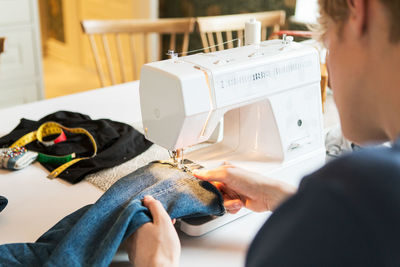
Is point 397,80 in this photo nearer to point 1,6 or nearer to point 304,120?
point 304,120

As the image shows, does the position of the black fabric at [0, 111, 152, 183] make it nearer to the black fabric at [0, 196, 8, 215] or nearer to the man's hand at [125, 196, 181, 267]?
the black fabric at [0, 196, 8, 215]

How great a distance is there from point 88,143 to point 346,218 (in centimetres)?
113

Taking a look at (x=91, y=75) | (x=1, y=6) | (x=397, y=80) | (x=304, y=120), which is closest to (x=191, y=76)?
(x=304, y=120)

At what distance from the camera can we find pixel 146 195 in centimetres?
112

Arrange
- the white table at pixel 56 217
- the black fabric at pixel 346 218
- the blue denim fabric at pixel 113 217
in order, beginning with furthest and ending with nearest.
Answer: the white table at pixel 56 217
the blue denim fabric at pixel 113 217
the black fabric at pixel 346 218

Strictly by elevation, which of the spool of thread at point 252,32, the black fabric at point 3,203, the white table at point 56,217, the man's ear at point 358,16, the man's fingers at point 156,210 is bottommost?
the white table at point 56,217

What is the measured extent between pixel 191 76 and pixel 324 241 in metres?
0.59

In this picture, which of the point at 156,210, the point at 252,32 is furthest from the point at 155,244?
the point at 252,32

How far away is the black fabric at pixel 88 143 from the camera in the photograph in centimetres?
142

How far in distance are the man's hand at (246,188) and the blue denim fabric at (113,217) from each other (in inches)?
2.3

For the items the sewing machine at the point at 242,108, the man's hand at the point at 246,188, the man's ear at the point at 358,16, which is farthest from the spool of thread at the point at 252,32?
the man's ear at the point at 358,16

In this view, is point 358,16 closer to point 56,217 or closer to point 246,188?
point 246,188

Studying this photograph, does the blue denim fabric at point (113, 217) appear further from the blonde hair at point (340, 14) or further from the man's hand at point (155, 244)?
the blonde hair at point (340, 14)

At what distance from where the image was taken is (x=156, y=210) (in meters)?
1.06
